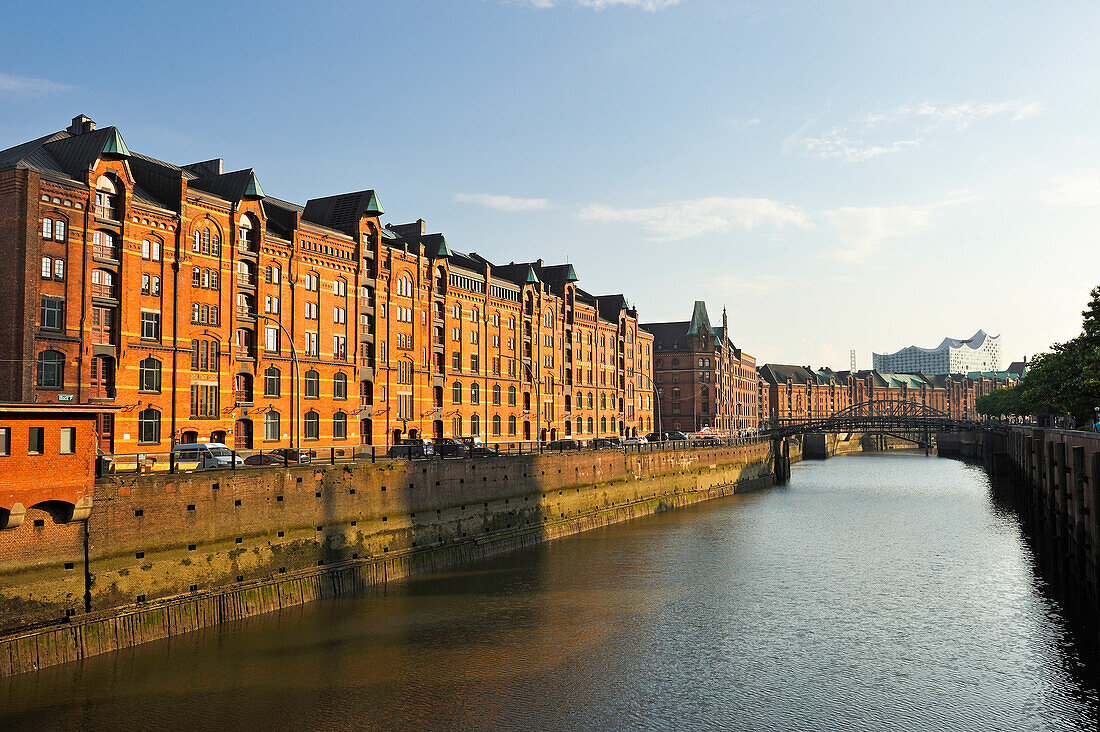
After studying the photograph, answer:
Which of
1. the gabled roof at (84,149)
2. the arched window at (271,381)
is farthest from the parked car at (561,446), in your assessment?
the gabled roof at (84,149)

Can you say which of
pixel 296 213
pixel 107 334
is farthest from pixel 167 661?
pixel 296 213

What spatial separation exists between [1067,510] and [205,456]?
50826 mm

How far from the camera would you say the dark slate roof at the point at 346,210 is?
68062mm

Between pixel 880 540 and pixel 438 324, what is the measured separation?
4240cm

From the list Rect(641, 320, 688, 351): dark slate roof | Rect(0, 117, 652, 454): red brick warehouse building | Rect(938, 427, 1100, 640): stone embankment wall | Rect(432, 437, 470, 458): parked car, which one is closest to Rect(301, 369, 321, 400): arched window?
Rect(0, 117, 652, 454): red brick warehouse building

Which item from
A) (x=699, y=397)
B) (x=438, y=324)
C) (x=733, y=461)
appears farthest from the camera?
(x=699, y=397)

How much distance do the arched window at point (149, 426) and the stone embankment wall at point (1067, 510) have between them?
5110 cm

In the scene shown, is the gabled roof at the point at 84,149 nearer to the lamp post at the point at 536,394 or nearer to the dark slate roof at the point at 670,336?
the lamp post at the point at 536,394

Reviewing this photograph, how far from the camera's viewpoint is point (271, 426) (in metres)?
59.8

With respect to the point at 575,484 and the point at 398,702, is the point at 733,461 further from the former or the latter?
the point at 398,702

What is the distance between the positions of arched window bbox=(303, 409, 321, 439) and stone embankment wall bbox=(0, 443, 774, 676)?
52.0 feet

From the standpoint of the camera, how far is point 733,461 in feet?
334

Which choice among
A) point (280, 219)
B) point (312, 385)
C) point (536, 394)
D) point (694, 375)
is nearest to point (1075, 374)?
point (536, 394)

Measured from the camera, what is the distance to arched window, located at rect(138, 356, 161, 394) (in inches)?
2012
